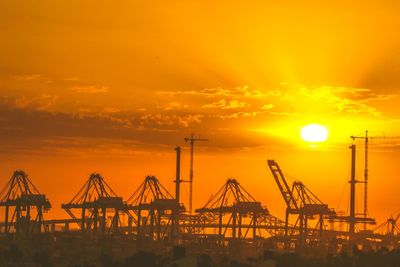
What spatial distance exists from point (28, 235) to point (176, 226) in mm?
33643

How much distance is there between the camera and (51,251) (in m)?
142

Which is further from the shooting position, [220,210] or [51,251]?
[220,210]

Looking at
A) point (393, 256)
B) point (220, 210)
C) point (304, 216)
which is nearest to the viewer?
point (393, 256)

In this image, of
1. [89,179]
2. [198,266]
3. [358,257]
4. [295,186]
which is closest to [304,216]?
[295,186]

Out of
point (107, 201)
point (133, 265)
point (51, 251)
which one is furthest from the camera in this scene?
point (107, 201)

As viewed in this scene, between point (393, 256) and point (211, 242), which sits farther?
point (211, 242)

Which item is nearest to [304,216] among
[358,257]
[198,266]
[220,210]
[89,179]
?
[220,210]

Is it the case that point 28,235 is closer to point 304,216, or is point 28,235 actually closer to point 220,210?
point 220,210

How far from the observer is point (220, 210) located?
174m

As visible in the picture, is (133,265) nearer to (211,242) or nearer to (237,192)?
(211,242)

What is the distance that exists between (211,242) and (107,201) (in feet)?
51.1

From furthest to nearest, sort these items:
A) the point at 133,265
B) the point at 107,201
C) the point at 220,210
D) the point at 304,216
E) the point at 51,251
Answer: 1. the point at 304,216
2. the point at 220,210
3. the point at 107,201
4. the point at 51,251
5. the point at 133,265

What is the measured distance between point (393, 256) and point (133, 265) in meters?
31.0

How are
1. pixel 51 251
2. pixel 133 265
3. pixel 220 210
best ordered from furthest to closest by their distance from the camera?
1. pixel 220 210
2. pixel 51 251
3. pixel 133 265
